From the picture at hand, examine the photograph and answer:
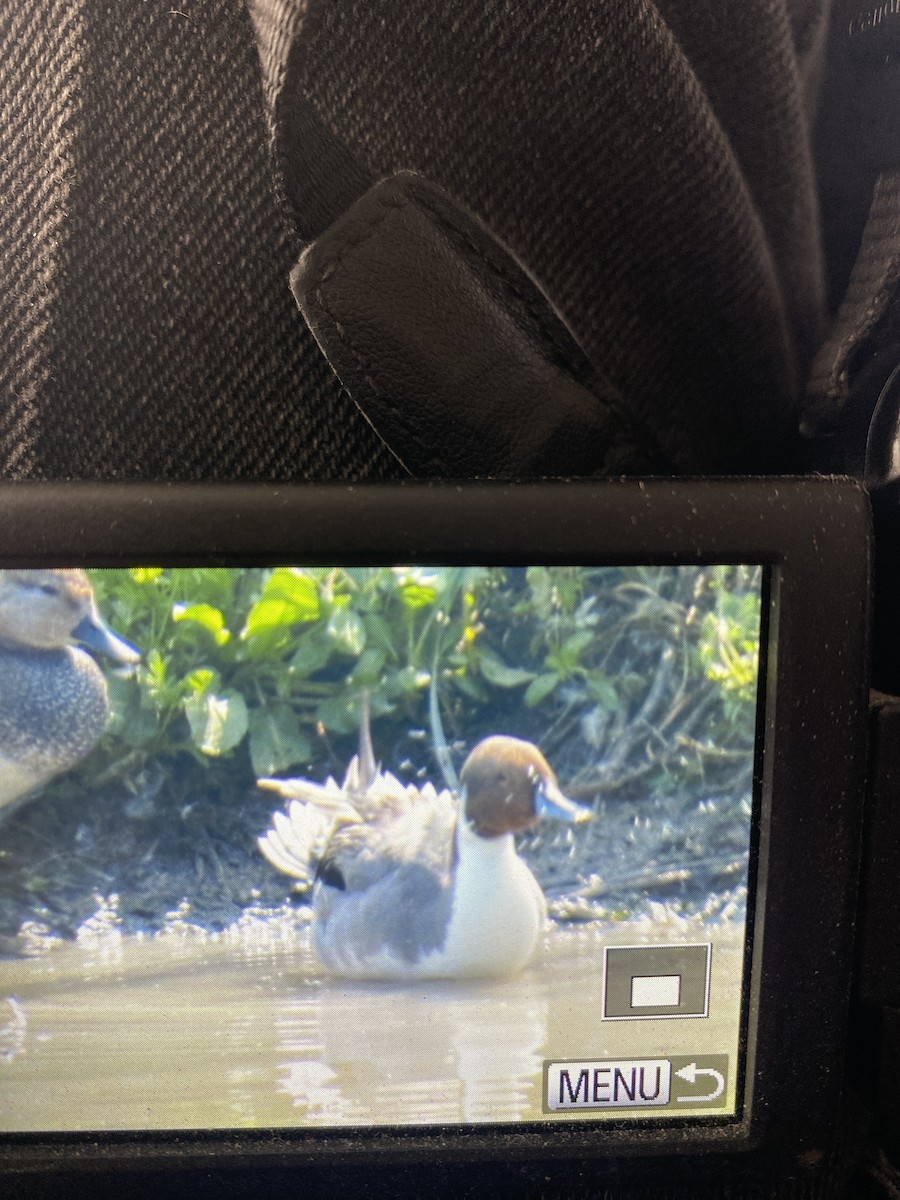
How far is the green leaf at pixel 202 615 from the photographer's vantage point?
1.14 feet

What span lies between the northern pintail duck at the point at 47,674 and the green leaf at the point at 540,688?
0.14 metres

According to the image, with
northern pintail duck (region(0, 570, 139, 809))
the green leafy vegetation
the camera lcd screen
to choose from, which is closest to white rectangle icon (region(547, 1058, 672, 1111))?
the camera lcd screen

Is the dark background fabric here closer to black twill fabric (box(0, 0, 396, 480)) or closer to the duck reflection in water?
black twill fabric (box(0, 0, 396, 480))

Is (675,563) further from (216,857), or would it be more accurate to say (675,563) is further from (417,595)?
(216,857)

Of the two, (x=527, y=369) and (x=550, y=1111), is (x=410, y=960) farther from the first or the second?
(x=527, y=369)

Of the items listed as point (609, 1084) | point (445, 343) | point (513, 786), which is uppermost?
point (445, 343)

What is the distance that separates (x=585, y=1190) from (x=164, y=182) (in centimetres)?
41

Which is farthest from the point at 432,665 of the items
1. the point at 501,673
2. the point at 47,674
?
the point at 47,674

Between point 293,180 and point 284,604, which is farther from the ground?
point 293,180

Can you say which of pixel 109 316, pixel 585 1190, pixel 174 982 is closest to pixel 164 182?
pixel 109 316

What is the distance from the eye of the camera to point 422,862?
384 mm

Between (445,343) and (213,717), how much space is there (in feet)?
0.51

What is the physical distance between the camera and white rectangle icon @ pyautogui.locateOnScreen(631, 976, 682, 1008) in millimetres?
371

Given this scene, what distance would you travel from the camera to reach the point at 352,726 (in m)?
0.35
